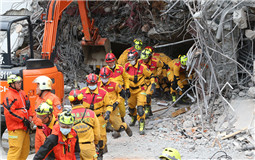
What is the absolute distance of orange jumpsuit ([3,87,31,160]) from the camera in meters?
7.36

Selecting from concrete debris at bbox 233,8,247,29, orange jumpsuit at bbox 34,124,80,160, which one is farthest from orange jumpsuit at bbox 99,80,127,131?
orange jumpsuit at bbox 34,124,80,160

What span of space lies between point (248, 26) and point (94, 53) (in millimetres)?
6035

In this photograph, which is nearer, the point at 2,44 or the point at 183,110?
the point at 183,110

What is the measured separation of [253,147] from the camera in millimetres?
7836

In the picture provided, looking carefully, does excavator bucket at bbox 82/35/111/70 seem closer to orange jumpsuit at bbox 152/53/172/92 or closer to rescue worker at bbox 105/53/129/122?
orange jumpsuit at bbox 152/53/172/92

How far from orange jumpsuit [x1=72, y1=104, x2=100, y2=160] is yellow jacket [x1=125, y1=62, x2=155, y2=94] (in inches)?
Result: 148

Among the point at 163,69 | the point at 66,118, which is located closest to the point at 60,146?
the point at 66,118

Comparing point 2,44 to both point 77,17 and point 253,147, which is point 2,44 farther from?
point 253,147

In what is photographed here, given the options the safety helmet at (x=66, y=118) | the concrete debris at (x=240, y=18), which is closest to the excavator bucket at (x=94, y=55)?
the concrete debris at (x=240, y=18)

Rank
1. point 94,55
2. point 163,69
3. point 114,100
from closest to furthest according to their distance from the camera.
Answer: point 114,100
point 163,69
point 94,55

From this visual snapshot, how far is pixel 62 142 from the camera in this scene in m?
5.56

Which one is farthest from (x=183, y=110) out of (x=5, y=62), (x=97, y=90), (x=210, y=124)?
(x=5, y=62)

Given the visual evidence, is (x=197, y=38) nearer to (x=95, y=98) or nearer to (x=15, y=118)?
(x=95, y=98)

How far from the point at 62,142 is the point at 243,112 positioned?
4.80 m
